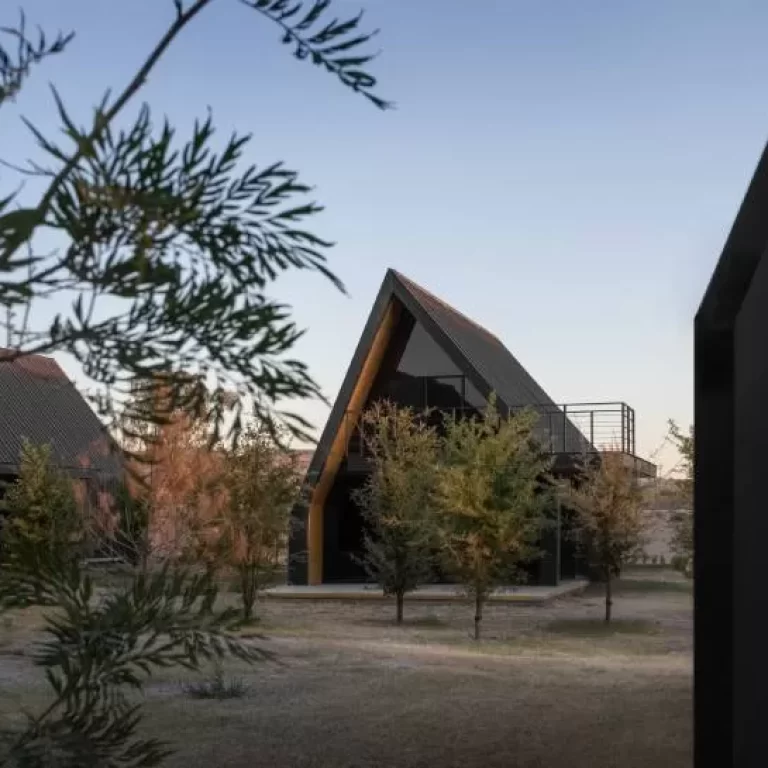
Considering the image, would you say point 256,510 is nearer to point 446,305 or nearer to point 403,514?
point 403,514

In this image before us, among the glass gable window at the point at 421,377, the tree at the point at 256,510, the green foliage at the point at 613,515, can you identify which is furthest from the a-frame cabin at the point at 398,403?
the tree at the point at 256,510

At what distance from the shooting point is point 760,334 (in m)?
6.40

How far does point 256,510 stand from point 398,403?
1026 centimetres

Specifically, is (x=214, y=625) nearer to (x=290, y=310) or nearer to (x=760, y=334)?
(x=290, y=310)

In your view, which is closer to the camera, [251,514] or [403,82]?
[403,82]

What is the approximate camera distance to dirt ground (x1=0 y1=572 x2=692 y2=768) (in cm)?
896

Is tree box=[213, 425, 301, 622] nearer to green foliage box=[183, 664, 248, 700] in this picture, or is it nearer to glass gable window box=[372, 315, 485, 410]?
green foliage box=[183, 664, 248, 700]

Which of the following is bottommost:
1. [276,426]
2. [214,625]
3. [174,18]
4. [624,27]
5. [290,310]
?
[214,625]

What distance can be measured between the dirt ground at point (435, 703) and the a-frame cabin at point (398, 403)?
915cm

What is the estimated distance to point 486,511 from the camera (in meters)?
18.8

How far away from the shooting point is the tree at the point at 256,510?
1952 centimetres

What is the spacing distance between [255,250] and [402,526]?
1823cm

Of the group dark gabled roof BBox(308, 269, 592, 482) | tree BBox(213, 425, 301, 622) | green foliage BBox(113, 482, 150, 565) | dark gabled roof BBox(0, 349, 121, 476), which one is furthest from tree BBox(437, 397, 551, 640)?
dark gabled roof BBox(0, 349, 121, 476)

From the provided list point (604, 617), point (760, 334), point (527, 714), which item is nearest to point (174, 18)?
point (760, 334)
